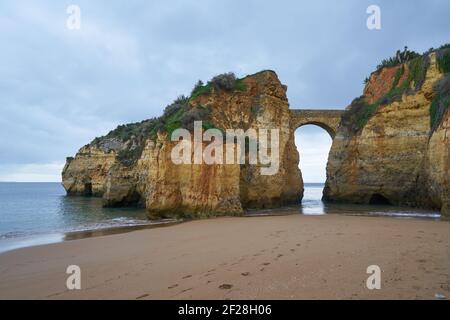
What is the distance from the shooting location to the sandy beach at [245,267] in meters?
4.21

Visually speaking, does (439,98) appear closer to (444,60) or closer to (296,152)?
(444,60)

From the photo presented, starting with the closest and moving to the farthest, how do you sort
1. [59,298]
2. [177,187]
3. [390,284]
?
1. [390,284]
2. [59,298]
3. [177,187]

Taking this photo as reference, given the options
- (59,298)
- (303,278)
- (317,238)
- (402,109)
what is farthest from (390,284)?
(402,109)

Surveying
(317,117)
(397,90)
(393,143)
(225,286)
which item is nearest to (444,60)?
(397,90)

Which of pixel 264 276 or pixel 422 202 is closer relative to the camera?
pixel 264 276

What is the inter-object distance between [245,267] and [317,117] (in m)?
29.9

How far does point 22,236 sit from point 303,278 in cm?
1192

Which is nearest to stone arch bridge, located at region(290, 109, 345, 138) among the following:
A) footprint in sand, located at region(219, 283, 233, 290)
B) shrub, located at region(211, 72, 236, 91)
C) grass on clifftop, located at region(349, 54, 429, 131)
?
grass on clifftop, located at region(349, 54, 429, 131)

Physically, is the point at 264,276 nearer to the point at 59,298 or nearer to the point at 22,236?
the point at 59,298

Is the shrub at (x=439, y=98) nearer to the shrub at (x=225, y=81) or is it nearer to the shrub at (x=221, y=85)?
the shrub at (x=221, y=85)

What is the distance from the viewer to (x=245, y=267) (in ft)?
18.0

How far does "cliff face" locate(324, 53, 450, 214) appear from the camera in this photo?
2078 centimetres

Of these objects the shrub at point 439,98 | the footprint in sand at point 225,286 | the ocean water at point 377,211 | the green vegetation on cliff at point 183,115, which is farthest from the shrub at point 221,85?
the footprint in sand at point 225,286

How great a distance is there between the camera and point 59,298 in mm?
4496
